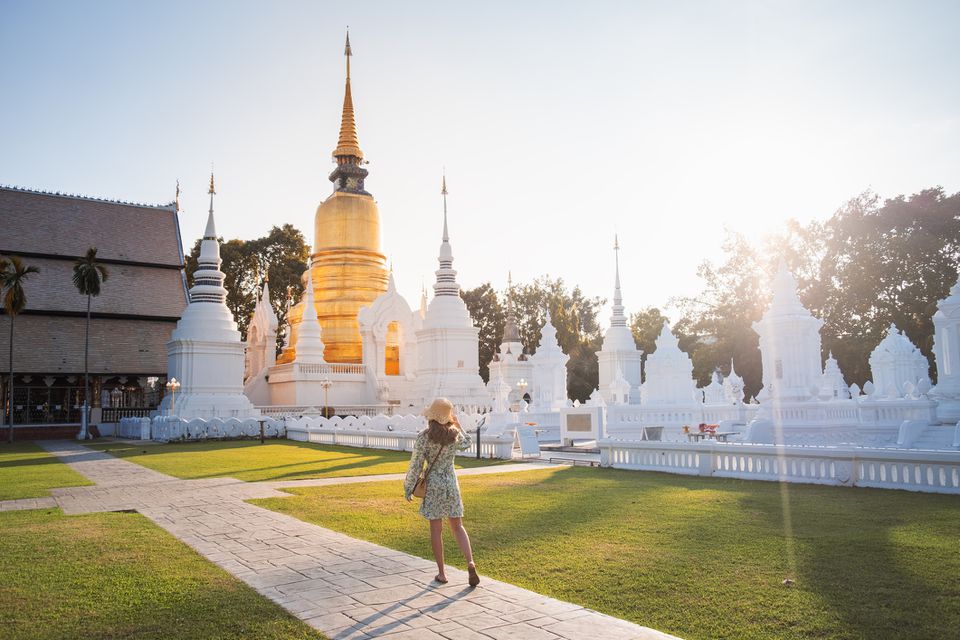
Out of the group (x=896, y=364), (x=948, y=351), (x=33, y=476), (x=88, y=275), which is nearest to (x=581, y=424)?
(x=948, y=351)

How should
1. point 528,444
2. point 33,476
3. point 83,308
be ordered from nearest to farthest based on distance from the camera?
point 33,476
point 528,444
point 83,308

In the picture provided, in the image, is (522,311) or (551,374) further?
(522,311)

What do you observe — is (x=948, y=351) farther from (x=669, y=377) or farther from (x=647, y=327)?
(x=647, y=327)

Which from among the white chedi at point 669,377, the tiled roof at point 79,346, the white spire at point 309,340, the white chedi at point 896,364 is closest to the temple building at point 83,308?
the tiled roof at point 79,346

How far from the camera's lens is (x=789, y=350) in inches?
832

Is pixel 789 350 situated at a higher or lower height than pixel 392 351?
lower

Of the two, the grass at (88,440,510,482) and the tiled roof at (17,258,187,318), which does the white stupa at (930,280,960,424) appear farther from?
the tiled roof at (17,258,187,318)

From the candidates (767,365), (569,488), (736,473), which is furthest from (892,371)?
(569,488)

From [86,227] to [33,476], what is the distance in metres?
29.2

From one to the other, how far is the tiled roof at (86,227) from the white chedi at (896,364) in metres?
34.8

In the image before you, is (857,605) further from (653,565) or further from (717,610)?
(653,565)

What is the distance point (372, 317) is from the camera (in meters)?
38.5

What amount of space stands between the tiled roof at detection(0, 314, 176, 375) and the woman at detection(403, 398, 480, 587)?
35.1 m

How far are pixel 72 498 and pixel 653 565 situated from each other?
9655 millimetres
